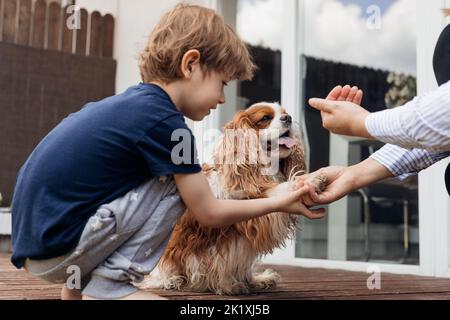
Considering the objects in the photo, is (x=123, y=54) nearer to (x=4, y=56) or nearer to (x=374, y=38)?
(x=4, y=56)

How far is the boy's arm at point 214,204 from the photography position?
142 centimetres

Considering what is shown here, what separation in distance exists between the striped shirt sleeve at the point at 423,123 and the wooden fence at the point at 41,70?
3.91 m

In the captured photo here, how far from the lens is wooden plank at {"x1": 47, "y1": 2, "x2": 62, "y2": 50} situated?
4.93m

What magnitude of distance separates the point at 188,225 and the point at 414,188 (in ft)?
5.34

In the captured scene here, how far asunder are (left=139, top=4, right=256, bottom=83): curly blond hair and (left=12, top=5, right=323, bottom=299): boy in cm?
2

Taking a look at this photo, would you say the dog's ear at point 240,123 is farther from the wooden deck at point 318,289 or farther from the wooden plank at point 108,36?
the wooden plank at point 108,36

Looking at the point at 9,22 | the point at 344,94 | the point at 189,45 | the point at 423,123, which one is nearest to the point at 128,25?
the point at 9,22

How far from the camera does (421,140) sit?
1166mm

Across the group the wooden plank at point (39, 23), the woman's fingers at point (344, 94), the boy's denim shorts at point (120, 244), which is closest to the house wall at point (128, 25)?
the wooden plank at point (39, 23)

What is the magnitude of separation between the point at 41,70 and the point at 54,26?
1.42 ft

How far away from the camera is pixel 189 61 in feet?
4.94

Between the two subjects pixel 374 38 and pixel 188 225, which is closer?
pixel 188 225
